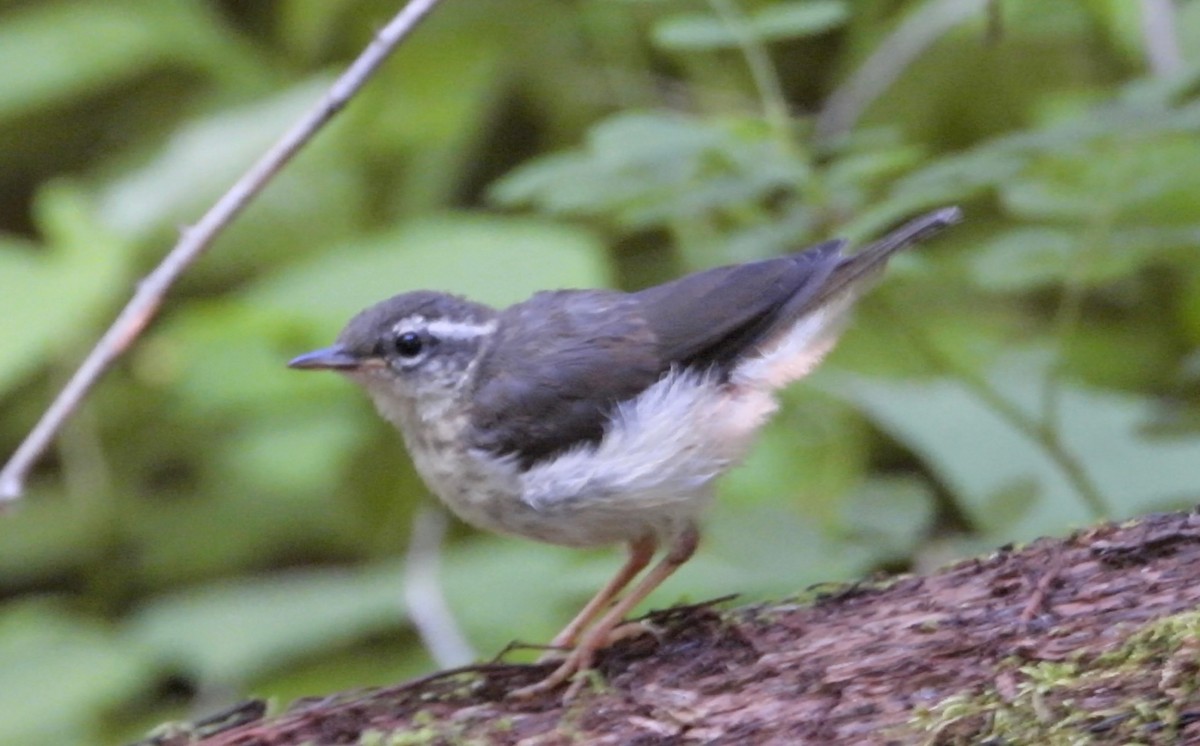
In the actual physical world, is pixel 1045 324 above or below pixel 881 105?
below

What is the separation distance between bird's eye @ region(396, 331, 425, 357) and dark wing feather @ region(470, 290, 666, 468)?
0.20m

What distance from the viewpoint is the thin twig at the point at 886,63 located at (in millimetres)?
5422

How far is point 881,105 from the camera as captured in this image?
242 inches

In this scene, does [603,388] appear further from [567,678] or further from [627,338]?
[567,678]

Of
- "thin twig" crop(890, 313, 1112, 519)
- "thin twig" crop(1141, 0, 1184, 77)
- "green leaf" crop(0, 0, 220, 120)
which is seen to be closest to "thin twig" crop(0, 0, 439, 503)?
"thin twig" crop(890, 313, 1112, 519)

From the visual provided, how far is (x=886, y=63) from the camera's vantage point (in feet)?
18.2

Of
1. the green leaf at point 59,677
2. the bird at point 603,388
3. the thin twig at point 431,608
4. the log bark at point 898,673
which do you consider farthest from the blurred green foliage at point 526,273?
the log bark at point 898,673

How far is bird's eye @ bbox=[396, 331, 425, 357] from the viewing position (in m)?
3.79

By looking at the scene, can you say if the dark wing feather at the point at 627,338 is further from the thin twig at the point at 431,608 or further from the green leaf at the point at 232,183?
the green leaf at the point at 232,183

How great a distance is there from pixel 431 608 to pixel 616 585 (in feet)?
4.65

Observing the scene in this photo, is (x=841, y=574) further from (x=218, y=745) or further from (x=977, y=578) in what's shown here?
(x=218, y=745)

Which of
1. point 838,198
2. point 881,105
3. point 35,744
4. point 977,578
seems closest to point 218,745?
point 977,578

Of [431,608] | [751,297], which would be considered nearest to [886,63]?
[751,297]

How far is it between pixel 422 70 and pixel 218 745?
4.33 metres
